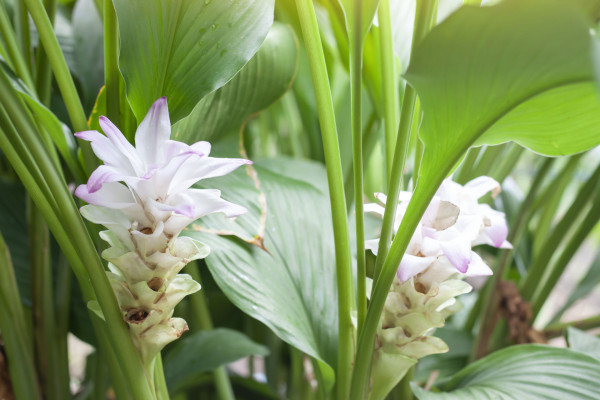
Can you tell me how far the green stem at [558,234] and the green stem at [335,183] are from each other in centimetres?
28

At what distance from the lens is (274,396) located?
0.60 m

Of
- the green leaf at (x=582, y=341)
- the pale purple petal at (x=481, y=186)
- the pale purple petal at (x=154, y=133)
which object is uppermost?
the pale purple petal at (x=154, y=133)

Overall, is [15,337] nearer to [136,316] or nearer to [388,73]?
[136,316]

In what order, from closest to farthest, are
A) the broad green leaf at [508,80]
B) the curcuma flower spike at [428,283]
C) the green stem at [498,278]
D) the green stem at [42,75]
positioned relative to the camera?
the broad green leaf at [508,80] → the curcuma flower spike at [428,283] → the green stem at [42,75] → the green stem at [498,278]

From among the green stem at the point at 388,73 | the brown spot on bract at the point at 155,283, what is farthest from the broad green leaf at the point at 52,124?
the green stem at the point at 388,73

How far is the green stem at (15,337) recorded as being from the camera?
1.27 feet

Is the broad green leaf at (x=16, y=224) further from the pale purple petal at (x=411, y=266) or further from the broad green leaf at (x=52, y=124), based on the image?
the pale purple petal at (x=411, y=266)

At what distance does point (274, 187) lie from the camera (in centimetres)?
46

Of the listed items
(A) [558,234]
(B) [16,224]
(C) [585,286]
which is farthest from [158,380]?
(C) [585,286]

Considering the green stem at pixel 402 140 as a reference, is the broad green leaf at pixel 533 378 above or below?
below

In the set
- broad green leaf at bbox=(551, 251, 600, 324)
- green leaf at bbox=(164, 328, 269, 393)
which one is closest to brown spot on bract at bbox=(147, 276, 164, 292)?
green leaf at bbox=(164, 328, 269, 393)

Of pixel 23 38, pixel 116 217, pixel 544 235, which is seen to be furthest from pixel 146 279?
pixel 544 235

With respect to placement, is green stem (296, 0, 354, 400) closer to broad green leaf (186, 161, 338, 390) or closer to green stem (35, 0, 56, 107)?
broad green leaf (186, 161, 338, 390)

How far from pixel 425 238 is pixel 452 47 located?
0.12 metres
